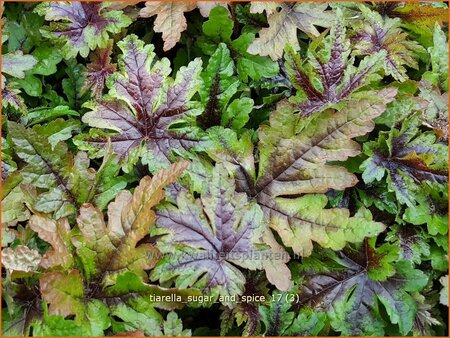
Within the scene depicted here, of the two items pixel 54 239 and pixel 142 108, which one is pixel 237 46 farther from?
pixel 54 239

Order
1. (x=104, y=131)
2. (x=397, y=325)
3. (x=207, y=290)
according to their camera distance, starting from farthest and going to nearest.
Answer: (x=104, y=131)
(x=397, y=325)
(x=207, y=290)

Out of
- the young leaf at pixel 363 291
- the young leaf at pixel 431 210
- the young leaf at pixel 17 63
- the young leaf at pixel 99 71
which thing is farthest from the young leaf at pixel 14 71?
the young leaf at pixel 431 210

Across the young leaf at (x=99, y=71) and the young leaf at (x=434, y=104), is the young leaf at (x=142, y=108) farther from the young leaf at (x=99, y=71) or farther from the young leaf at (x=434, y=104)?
the young leaf at (x=434, y=104)

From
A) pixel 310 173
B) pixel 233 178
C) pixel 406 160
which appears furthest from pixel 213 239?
pixel 406 160

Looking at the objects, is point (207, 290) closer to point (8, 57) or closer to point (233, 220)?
point (233, 220)

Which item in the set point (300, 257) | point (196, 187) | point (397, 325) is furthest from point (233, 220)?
point (397, 325)

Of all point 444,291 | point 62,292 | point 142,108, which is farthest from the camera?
point 142,108
